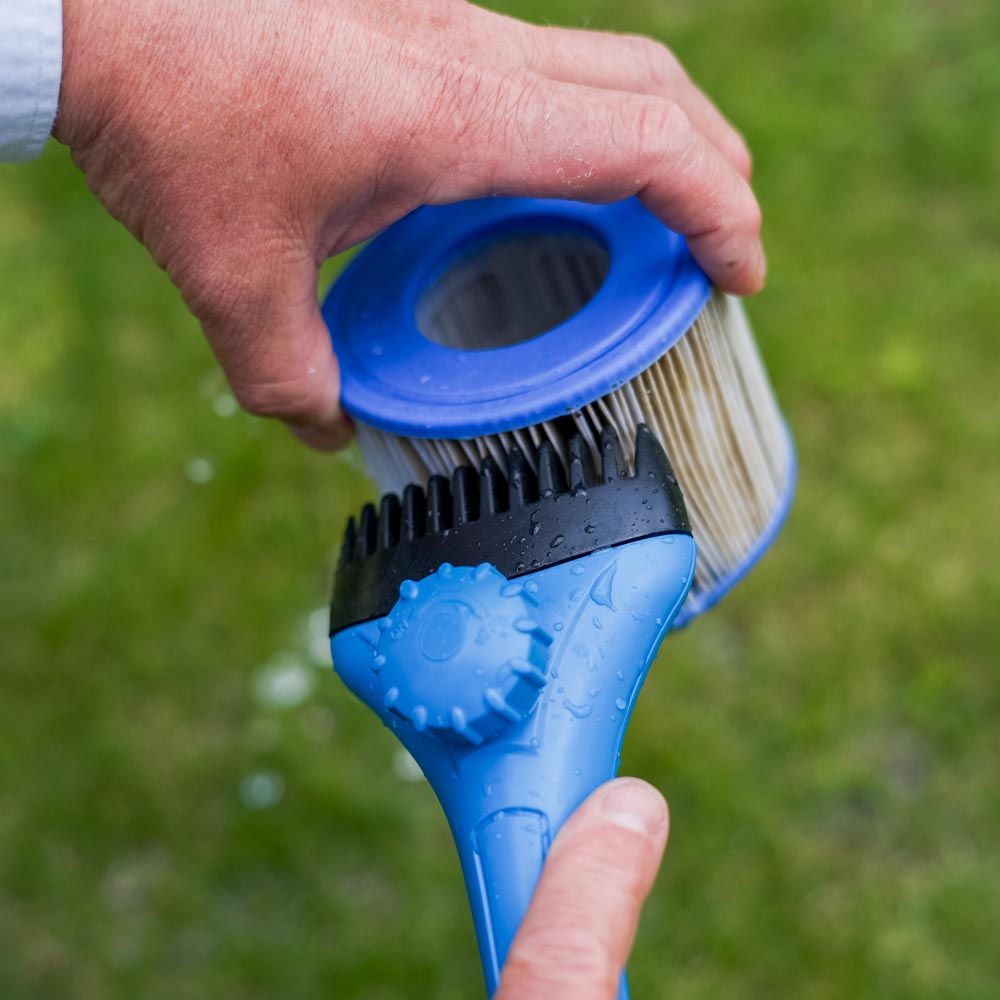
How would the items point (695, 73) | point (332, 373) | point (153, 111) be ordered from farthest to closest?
point (695, 73)
point (332, 373)
point (153, 111)

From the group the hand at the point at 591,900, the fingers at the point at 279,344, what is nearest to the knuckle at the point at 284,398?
the fingers at the point at 279,344

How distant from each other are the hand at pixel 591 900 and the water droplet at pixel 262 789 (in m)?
1.17

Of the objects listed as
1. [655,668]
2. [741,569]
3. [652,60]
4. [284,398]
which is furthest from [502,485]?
[655,668]

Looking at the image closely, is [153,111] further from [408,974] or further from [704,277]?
[408,974]

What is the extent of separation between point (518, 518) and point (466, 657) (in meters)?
0.16

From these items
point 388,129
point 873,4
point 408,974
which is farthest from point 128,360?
point 873,4

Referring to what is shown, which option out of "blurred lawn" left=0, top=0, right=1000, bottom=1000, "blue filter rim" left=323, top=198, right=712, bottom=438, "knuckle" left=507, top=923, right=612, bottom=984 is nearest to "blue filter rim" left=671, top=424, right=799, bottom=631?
"blue filter rim" left=323, top=198, right=712, bottom=438

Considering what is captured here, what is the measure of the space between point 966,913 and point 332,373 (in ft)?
4.45

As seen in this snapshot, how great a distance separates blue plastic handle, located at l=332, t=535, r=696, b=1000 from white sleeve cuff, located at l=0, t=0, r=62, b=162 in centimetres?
58

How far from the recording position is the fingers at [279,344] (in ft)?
3.78

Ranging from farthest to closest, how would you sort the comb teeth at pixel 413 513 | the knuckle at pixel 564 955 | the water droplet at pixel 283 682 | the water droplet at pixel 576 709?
the water droplet at pixel 283 682, the comb teeth at pixel 413 513, the water droplet at pixel 576 709, the knuckle at pixel 564 955

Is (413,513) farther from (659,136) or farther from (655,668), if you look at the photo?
(655,668)

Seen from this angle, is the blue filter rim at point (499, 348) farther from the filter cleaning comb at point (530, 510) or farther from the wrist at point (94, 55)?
the wrist at point (94, 55)

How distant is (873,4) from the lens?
2771 mm
